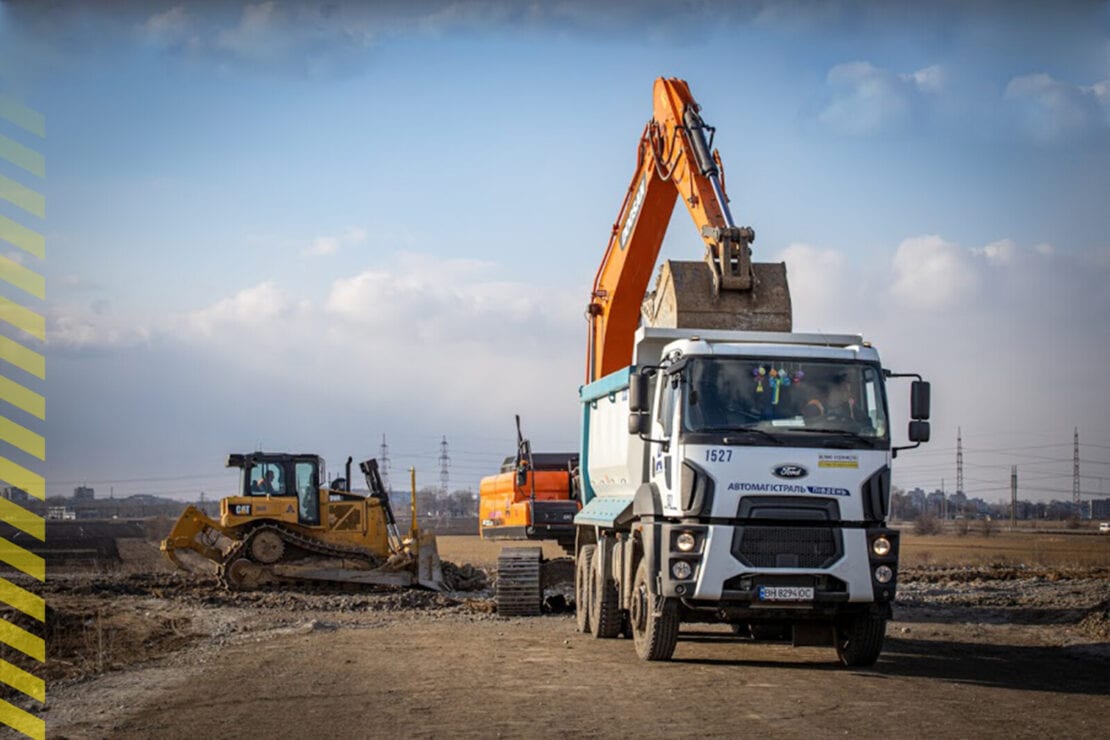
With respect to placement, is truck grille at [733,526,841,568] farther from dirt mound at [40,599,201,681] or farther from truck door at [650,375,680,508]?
dirt mound at [40,599,201,681]

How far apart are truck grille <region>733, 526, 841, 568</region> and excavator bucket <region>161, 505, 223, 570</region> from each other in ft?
63.2

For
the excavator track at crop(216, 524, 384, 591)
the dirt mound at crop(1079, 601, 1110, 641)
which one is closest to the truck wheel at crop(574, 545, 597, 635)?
the dirt mound at crop(1079, 601, 1110, 641)

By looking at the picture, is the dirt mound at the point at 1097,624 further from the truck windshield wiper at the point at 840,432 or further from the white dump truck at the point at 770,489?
the truck windshield wiper at the point at 840,432

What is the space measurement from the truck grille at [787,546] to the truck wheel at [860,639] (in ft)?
3.84

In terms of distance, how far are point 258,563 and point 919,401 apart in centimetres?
1958

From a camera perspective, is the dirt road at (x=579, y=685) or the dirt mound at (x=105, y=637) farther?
the dirt mound at (x=105, y=637)

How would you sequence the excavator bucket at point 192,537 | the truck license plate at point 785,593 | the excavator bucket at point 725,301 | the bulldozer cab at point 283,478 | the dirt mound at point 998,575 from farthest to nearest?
the bulldozer cab at point 283,478, the dirt mound at point 998,575, the excavator bucket at point 192,537, the excavator bucket at point 725,301, the truck license plate at point 785,593

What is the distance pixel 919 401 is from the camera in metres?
14.9

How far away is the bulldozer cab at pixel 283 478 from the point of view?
31.7 m

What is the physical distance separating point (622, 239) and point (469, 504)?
151249mm

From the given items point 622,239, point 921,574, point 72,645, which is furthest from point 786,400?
point 921,574

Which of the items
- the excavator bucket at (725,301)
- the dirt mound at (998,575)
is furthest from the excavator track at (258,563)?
the excavator bucket at (725,301)

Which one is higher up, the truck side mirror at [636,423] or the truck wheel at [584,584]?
the truck side mirror at [636,423]

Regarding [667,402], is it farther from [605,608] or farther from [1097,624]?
[1097,624]
